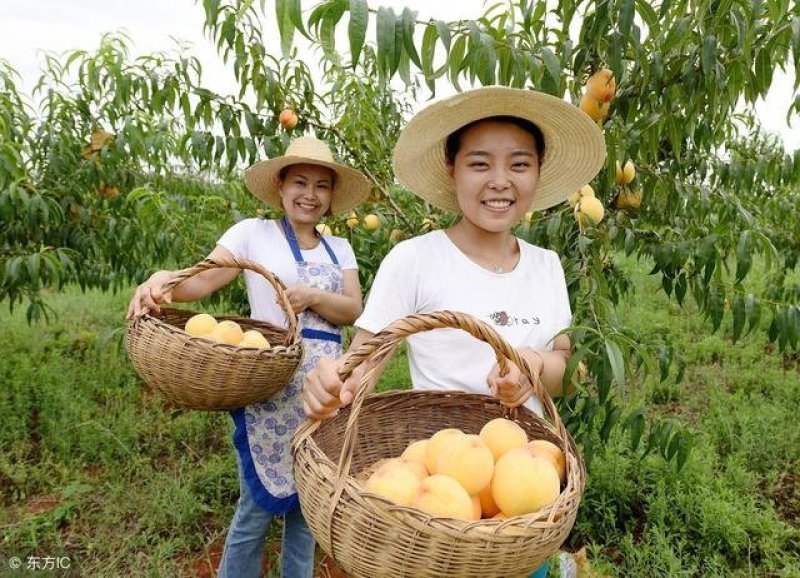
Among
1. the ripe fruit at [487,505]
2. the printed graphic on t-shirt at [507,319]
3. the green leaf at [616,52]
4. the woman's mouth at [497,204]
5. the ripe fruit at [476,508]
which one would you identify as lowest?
the ripe fruit at [487,505]

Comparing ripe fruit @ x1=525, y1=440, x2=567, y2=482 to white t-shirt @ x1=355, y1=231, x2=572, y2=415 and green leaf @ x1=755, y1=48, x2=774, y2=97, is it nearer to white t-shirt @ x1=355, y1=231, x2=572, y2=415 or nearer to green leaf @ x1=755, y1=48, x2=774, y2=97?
white t-shirt @ x1=355, y1=231, x2=572, y2=415

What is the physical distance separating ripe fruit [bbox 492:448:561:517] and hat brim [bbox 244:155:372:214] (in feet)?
3.70

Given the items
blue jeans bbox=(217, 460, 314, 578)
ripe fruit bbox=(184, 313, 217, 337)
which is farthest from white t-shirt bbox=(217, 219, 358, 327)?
blue jeans bbox=(217, 460, 314, 578)

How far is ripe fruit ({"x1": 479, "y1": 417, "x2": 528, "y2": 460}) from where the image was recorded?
41.4 inches

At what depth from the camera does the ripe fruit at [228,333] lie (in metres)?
1.65

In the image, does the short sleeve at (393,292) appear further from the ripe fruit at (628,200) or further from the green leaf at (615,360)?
the ripe fruit at (628,200)

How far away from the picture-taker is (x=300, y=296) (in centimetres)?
174

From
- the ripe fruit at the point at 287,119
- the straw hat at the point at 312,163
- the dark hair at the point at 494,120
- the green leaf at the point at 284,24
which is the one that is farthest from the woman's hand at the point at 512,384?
the ripe fruit at the point at 287,119

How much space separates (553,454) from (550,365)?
0.23 m

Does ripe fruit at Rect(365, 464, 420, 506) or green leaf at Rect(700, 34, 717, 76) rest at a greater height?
green leaf at Rect(700, 34, 717, 76)

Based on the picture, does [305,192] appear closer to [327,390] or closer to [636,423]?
[327,390]

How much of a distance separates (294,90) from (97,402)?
7.24ft

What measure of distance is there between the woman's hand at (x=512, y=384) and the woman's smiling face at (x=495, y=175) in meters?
0.28

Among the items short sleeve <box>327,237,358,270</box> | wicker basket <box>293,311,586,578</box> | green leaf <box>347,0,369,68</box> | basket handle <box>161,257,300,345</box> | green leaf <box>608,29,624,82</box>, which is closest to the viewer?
wicker basket <box>293,311,586,578</box>
